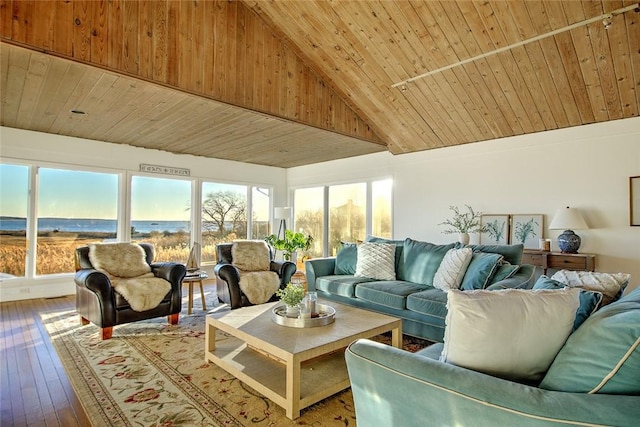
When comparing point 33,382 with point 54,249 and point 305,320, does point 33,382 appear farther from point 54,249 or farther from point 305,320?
point 54,249

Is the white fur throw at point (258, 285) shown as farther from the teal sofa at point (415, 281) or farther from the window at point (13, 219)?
the window at point (13, 219)

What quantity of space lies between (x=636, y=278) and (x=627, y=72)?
229cm

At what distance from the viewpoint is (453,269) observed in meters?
3.35

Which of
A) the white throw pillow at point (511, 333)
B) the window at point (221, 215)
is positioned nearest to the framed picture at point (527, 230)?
the white throw pillow at point (511, 333)

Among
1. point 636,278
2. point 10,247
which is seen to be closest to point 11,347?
point 10,247

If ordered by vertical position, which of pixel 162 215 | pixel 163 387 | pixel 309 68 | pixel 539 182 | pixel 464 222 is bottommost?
pixel 163 387

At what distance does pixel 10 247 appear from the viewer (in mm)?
5082

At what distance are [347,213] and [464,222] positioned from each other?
2.51 m

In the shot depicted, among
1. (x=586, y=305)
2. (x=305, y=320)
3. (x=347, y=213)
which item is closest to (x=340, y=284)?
(x=305, y=320)

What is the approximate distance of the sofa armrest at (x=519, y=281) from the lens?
110 inches

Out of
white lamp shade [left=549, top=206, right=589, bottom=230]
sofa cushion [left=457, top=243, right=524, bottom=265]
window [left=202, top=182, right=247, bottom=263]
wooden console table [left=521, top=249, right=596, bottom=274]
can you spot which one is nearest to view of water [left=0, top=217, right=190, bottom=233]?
window [left=202, top=182, right=247, bottom=263]

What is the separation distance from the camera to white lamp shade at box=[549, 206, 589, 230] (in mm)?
4156

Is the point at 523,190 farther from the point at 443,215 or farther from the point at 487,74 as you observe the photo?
the point at 487,74

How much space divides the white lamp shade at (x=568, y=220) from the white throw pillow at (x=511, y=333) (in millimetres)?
3546
